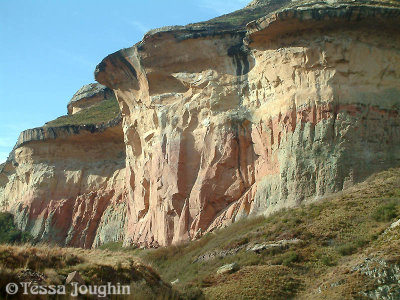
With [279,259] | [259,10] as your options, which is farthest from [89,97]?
[279,259]

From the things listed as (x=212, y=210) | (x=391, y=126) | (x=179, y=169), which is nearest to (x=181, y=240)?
(x=212, y=210)

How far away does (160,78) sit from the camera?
33.1 metres

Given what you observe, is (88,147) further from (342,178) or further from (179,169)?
(342,178)

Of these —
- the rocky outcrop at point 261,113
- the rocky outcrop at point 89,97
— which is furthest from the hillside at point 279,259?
the rocky outcrop at point 89,97

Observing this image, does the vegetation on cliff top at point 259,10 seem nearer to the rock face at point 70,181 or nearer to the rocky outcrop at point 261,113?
the rocky outcrop at point 261,113

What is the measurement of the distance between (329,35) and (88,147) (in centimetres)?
2178

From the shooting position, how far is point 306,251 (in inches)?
757

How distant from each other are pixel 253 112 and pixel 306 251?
11442 mm

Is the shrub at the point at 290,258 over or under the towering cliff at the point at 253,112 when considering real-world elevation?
under

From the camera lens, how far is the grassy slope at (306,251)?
54.4 feet

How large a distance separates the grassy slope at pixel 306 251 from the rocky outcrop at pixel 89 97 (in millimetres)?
32698

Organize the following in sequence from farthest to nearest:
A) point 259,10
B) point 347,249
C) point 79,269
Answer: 1. point 259,10
2. point 347,249
3. point 79,269

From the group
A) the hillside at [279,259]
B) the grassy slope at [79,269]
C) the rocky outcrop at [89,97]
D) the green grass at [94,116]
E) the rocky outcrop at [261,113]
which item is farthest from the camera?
the rocky outcrop at [89,97]

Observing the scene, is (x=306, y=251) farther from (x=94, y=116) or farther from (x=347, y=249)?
(x=94, y=116)
